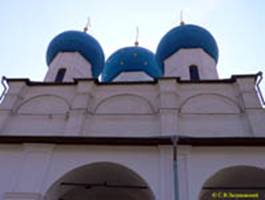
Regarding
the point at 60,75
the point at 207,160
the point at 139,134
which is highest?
the point at 60,75

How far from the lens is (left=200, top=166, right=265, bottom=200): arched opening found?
8070mm

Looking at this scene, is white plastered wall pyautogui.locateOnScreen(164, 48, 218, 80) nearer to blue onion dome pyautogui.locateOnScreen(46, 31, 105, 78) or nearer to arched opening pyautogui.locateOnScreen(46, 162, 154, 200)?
blue onion dome pyautogui.locateOnScreen(46, 31, 105, 78)

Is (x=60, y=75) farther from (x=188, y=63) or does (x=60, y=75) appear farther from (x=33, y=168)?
(x=33, y=168)

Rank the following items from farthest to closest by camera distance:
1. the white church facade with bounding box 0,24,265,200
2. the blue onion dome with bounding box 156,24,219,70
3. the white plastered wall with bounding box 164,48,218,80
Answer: the blue onion dome with bounding box 156,24,219,70
the white plastered wall with bounding box 164,48,218,80
the white church facade with bounding box 0,24,265,200

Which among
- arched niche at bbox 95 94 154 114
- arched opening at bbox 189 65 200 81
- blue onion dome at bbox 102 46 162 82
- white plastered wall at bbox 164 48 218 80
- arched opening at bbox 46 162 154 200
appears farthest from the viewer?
blue onion dome at bbox 102 46 162 82

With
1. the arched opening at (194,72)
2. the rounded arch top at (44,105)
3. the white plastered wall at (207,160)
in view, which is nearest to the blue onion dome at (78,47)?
the rounded arch top at (44,105)

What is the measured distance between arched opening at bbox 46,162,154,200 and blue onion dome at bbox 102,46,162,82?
27.4ft

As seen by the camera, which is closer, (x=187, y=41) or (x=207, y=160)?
(x=207, y=160)

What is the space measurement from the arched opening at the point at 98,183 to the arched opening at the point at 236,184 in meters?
1.62

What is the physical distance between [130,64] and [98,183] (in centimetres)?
944

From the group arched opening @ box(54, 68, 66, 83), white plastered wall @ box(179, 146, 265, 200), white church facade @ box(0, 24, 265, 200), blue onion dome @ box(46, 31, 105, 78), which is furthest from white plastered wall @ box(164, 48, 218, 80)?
white plastered wall @ box(179, 146, 265, 200)

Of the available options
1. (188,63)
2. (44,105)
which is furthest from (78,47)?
(188,63)

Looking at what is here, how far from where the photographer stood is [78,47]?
15203 millimetres

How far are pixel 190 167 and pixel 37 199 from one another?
3.76 metres
